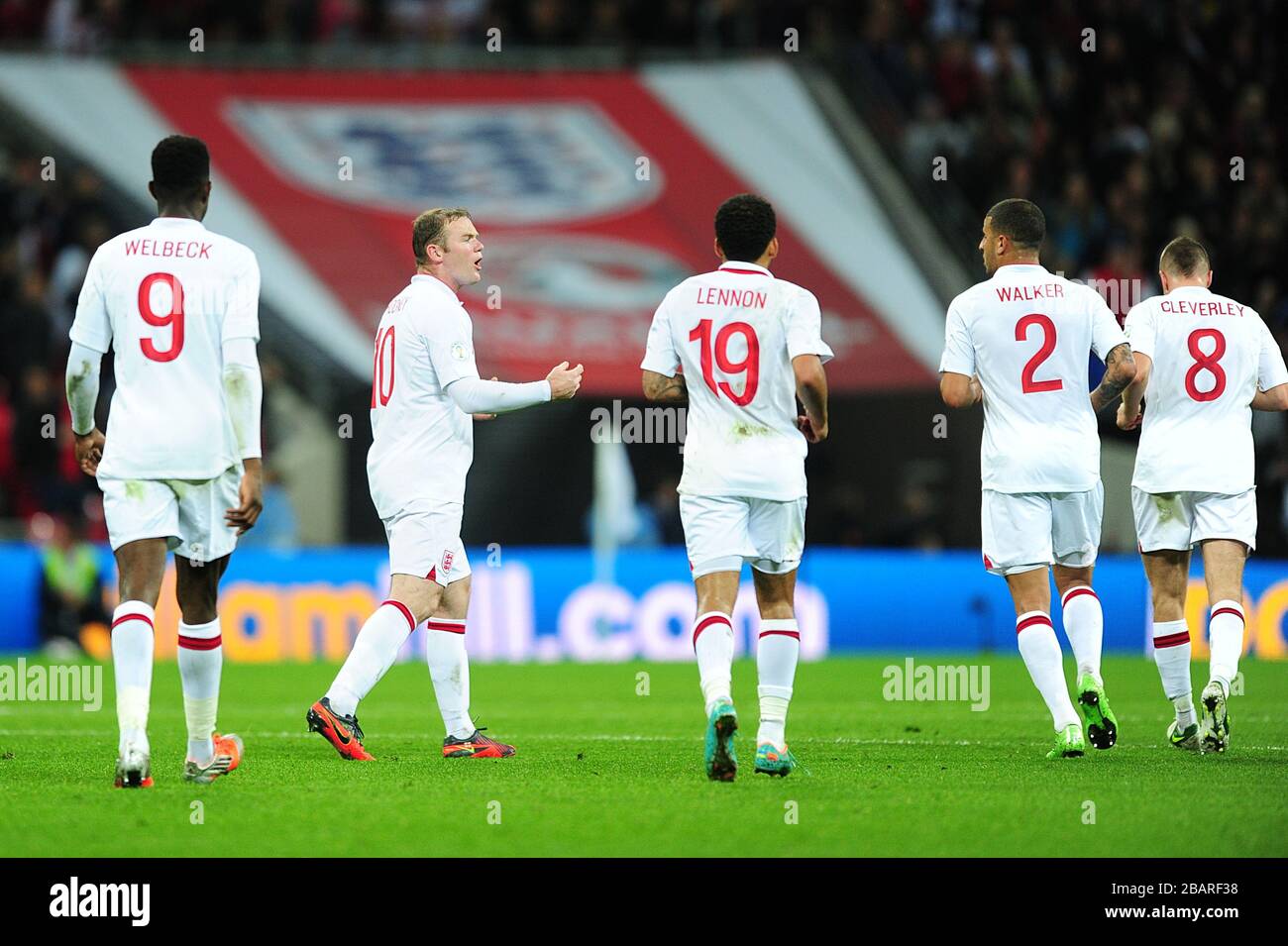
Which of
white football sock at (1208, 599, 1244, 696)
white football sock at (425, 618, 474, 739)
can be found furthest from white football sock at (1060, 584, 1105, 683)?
white football sock at (425, 618, 474, 739)

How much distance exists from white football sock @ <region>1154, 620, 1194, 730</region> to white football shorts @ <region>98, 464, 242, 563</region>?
174 inches

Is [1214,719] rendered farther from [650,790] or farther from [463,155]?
[463,155]

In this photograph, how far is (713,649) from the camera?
763cm

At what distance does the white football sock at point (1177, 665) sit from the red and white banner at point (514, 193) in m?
10.7

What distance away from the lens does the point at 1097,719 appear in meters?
8.35

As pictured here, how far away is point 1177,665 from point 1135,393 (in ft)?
4.22

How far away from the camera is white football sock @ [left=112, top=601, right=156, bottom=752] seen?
23.0 ft

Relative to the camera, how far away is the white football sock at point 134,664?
7012 mm

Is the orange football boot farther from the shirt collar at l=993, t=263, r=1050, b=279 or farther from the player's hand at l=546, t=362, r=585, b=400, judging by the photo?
the shirt collar at l=993, t=263, r=1050, b=279

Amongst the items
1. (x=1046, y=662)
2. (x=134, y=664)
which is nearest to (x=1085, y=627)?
(x=1046, y=662)

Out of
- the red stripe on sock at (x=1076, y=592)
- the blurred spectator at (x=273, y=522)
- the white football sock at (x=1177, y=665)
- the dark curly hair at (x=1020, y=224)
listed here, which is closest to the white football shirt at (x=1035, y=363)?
the dark curly hair at (x=1020, y=224)

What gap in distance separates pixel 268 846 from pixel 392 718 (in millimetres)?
5104
